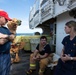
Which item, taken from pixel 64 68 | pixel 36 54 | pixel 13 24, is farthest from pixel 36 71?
pixel 64 68

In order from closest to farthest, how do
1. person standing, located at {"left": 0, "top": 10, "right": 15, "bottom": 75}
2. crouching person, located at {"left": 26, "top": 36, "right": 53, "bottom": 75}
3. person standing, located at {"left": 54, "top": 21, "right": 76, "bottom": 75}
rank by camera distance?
1. person standing, located at {"left": 0, "top": 10, "right": 15, "bottom": 75}
2. person standing, located at {"left": 54, "top": 21, "right": 76, "bottom": 75}
3. crouching person, located at {"left": 26, "top": 36, "right": 53, "bottom": 75}

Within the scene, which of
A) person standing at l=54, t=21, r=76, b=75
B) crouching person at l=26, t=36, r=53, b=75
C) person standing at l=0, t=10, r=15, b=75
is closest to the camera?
person standing at l=0, t=10, r=15, b=75

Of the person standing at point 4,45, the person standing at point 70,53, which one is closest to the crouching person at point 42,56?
the person standing at point 70,53

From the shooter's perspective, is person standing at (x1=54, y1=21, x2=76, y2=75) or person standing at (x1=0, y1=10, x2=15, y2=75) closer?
person standing at (x1=0, y1=10, x2=15, y2=75)

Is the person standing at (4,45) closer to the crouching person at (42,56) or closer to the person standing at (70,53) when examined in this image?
the person standing at (70,53)

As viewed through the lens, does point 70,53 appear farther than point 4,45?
Yes

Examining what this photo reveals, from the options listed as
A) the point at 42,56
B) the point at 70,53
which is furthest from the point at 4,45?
the point at 42,56

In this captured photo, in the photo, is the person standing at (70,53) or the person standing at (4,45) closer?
the person standing at (4,45)

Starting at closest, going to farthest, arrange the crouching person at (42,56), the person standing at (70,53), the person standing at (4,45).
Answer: the person standing at (4,45) → the person standing at (70,53) → the crouching person at (42,56)

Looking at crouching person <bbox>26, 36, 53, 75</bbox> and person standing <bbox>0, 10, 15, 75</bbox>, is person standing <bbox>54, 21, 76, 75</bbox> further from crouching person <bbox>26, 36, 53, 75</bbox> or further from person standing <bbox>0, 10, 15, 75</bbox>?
crouching person <bbox>26, 36, 53, 75</bbox>

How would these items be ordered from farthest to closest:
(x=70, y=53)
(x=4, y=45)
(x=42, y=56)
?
(x=42, y=56) → (x=70, y=53) → (x=4, y=45)

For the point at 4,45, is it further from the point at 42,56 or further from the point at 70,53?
the point at 42,56

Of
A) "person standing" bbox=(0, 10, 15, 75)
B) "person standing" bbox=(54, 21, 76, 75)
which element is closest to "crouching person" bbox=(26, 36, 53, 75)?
"person standing" bbox=(54, 21, 76, 75)

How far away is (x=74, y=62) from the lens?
3.89 metres
